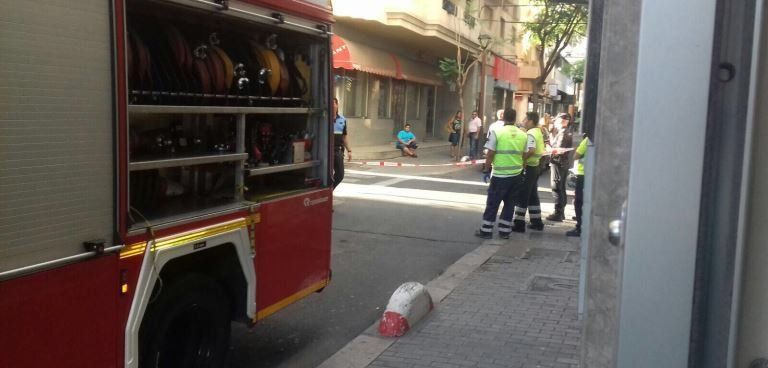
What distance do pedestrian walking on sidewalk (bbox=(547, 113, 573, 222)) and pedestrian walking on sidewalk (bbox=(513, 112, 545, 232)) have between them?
2.86 ft

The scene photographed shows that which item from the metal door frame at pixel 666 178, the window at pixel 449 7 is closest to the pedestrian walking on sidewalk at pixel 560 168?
the metal door frame at pixel 666 178

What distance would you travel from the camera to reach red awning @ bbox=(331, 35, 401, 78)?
23.0 metres

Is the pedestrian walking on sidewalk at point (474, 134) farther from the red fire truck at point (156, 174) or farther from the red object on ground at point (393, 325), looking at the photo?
the red fire truck at point (156, 174)

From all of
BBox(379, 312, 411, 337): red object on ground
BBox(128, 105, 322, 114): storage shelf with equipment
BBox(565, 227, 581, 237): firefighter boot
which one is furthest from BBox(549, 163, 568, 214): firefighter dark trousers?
BBox(128, 105, 322, 114): storage shelf with equipment

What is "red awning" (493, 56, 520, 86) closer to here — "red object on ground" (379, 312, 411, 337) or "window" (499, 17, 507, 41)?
"window" (499, 17, 507, 41)

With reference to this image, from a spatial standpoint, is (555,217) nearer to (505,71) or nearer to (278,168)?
(278,168)

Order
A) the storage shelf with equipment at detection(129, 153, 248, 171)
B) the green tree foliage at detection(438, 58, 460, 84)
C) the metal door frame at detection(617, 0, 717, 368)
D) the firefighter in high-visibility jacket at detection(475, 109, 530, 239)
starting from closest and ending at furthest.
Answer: the metal door frame at detection(617, 0, 717, 368) → the storage shelf with equipment at detection(129, 153, 248, 171) → the firefighter in high-visibility jacket at detection(475, 109, 530, 239) → the green tree foliage at detection(438, 58, 460, 84)

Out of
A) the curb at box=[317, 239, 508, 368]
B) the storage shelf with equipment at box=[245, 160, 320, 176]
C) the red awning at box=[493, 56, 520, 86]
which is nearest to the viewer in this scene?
the storage shelf with equipment at box=[245, 160, 320, 176]

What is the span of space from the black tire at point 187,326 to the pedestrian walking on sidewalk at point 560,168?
832cm

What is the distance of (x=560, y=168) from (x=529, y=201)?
993 mm

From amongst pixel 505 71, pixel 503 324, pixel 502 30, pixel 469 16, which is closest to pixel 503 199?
pixel 503 324

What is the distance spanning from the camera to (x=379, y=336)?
6086 mm

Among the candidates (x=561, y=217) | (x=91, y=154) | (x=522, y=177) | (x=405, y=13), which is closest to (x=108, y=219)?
(x=91, y=154)

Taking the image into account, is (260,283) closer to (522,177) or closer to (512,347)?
(512,347)
